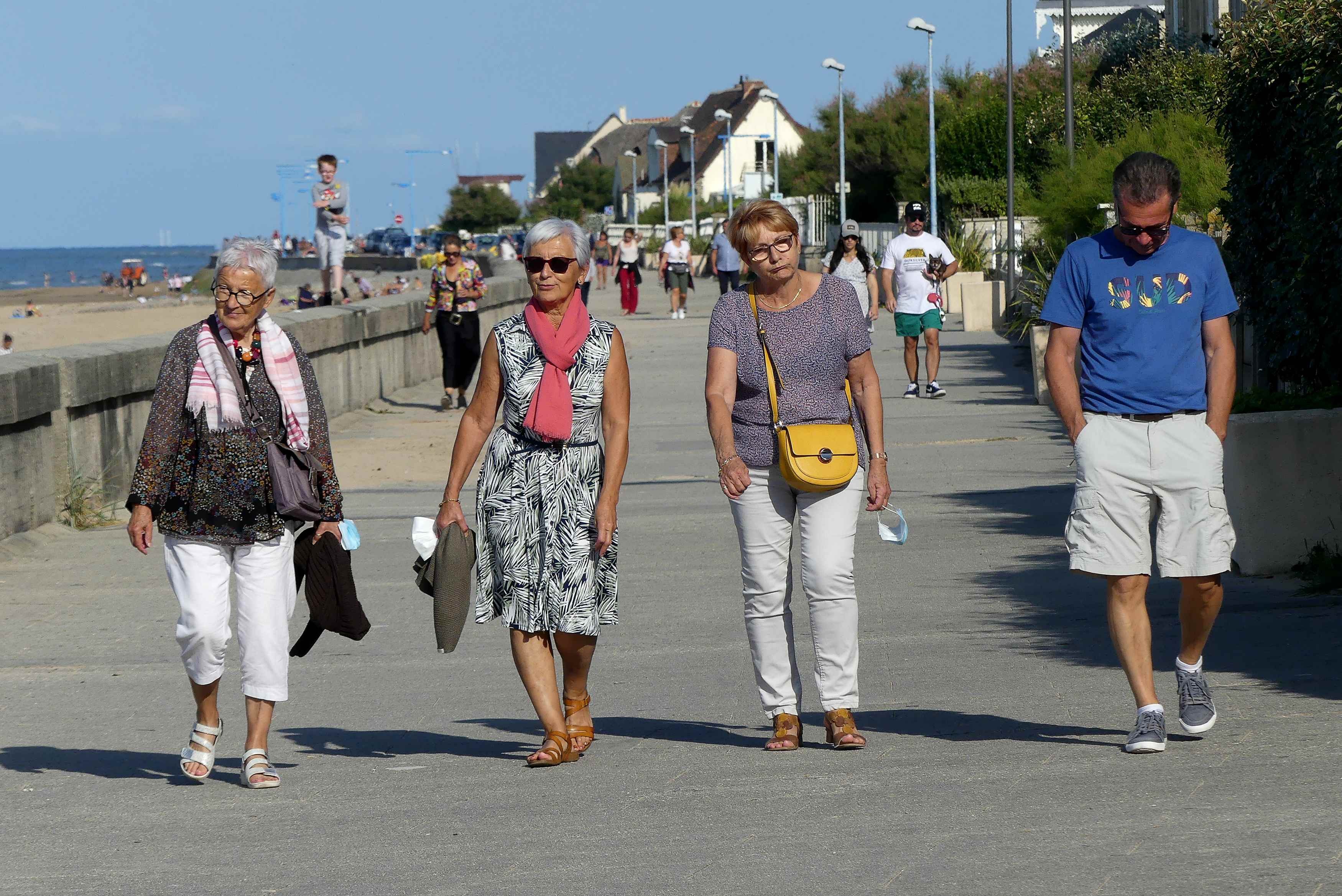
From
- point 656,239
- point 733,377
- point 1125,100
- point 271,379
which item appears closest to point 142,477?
point 271,379

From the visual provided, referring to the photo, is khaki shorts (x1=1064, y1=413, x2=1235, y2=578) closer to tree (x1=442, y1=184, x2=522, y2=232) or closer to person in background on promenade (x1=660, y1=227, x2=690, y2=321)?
person in background on promenade (x1=660, y1=227, x2=690, y2=321)

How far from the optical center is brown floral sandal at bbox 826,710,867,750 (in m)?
5.71

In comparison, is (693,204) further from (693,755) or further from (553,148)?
(553,148)

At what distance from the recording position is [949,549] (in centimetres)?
973

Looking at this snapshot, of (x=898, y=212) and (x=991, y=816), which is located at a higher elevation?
(x=898, y=212)

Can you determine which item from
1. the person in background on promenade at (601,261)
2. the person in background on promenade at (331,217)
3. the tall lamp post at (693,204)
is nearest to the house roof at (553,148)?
the tall lamp post at (693,204)

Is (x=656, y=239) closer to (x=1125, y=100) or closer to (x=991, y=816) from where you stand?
(x=1125, y=100)

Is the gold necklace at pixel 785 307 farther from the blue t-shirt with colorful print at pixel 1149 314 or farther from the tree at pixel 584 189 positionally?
the tree at pixel 584 189

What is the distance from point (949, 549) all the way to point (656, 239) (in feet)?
228

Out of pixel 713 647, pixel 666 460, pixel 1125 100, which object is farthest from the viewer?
pixel 1125 100

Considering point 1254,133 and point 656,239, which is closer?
point 1254,133

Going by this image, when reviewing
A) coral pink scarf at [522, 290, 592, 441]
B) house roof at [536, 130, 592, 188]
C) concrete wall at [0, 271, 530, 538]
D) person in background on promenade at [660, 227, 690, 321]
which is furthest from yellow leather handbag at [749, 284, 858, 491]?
house roof at [536, 130, 592, 188]

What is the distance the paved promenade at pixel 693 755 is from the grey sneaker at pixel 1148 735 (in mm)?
39

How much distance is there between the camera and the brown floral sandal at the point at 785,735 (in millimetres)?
5758
